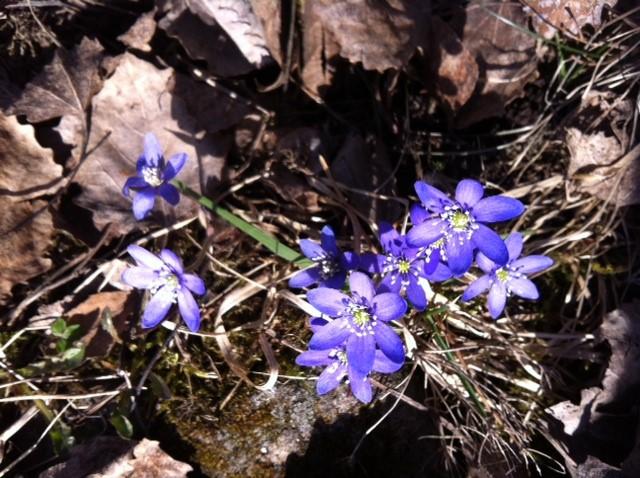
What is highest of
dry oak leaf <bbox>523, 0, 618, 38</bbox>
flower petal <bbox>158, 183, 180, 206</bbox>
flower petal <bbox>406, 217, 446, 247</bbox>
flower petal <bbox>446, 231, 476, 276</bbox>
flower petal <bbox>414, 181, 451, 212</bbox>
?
dry oak leaf <bbox>523, 0, 618, 38</bbox>

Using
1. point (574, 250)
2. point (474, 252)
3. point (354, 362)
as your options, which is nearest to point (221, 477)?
point (354, 362)

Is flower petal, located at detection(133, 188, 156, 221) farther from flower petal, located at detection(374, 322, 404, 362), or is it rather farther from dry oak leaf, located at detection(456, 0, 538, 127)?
dry oak leaf, located at detection(456, 0, 538, 127)

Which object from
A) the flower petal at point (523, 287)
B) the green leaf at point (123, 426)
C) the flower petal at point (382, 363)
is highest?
the flower petal at point (523, 287)

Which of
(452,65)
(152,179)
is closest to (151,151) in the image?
(152,179)

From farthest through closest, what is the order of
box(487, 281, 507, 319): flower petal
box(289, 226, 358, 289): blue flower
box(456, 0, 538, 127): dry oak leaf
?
box(456, 0, 538, 127): dry oak leaf, box(487, 281, 507, 319): flower petal, box(289, 226, 358, 289): blue flower

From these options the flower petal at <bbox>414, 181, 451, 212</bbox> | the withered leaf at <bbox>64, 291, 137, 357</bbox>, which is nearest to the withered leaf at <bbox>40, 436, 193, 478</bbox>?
the withered leaf at <bbox>64, 291, 137, 357</bbox>

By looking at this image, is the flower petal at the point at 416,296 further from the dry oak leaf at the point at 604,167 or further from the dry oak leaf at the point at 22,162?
the dry oak leaf at the point at 22,162

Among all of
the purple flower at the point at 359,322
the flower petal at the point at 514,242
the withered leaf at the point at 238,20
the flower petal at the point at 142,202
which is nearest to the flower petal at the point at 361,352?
the purple flower at the point at 359,322
